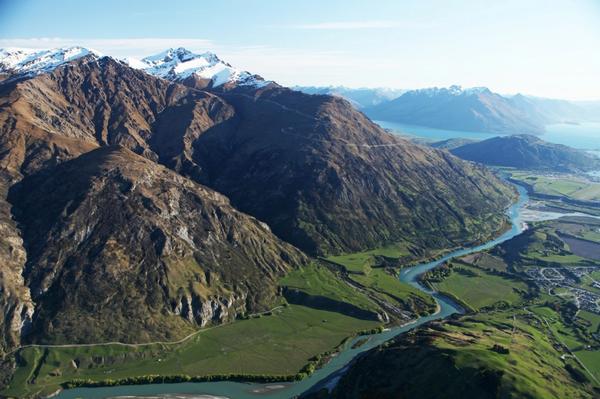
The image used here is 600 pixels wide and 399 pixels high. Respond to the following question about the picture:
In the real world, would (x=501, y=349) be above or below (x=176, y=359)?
above

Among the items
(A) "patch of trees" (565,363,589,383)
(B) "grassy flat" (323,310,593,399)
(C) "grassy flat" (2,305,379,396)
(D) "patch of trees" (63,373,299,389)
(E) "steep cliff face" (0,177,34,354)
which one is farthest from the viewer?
(E) "steep cliff face" (0,177,34,354)

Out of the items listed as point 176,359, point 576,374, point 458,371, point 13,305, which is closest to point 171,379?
point 176,359

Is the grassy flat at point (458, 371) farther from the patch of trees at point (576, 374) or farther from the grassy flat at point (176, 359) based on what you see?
the grassy flat at point (176, 359)

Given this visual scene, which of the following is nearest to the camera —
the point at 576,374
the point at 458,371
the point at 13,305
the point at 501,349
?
the point at 458,371

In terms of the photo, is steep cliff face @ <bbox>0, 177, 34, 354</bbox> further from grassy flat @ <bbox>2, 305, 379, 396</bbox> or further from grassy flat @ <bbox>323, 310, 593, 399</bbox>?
grassy flat @ <bbox>323, 310, 593, 399</bbox>

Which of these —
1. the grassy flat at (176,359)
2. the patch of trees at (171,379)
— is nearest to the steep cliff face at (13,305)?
the grassy flat at (176,359)

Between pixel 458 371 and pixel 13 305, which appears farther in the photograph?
pixel 13 305

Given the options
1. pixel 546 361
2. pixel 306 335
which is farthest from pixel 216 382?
pixel 546 361

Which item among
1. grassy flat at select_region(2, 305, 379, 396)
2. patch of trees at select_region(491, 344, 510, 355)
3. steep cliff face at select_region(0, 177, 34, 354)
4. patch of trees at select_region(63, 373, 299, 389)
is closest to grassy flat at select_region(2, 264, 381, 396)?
grassy flat at select_region(2, 305, 379, 396)

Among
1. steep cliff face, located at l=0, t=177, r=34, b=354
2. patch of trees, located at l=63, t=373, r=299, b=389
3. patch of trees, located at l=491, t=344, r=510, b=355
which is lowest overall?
patch of trees, located at l=63, t=373, r=299, b=389

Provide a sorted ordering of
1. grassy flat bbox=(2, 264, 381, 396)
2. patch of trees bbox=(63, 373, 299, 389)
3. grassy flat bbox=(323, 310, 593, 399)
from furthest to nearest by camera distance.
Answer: grassy flat bbox=(2, 264, 381, 396)
patch of trees bbox=(63, 373, 299, 389)
grassy flat bbox=(323, 310, 593, 399)

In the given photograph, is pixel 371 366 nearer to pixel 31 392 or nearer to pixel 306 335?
pixel 306 335

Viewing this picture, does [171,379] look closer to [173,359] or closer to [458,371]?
[173,359]
